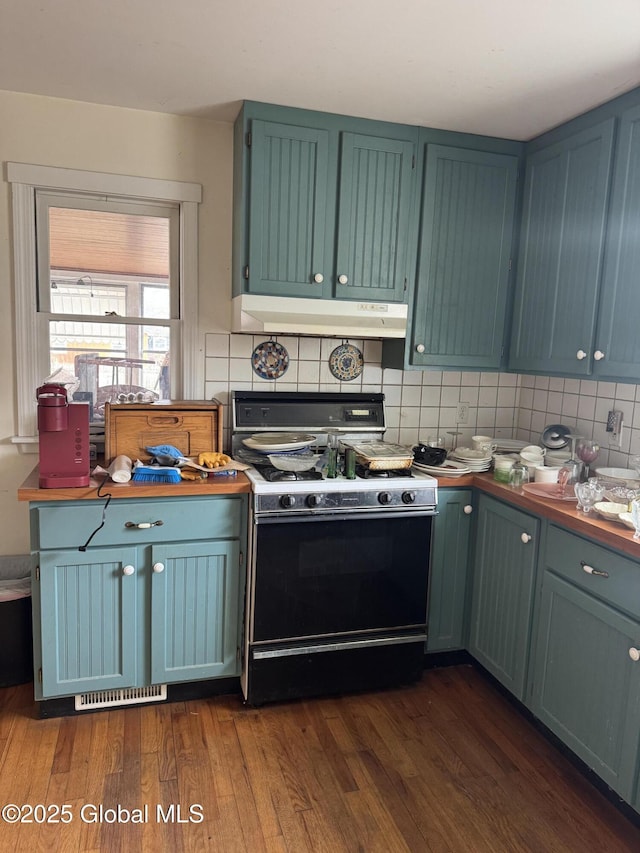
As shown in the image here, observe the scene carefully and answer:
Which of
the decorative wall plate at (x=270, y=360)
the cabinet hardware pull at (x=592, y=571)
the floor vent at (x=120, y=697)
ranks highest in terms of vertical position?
the decorative wall plate at (x=270, y=360)

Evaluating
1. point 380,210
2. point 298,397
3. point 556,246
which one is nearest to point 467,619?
point 298,397

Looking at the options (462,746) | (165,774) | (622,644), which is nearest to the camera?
(622,644)

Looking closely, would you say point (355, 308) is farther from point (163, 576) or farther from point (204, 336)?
point (163, 576)

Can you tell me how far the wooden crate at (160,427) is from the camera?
2.42m

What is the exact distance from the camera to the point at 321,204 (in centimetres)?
252

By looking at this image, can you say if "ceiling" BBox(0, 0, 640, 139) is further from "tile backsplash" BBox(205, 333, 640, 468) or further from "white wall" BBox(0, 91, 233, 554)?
A: "tile backsplash" BBox(205, 333, 640, 468)

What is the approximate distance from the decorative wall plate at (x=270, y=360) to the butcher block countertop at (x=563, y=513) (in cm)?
90

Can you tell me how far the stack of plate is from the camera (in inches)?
105

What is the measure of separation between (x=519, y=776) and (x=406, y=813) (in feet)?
1.49

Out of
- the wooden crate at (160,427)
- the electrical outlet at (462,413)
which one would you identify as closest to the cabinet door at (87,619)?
the wooden crate at (160,427)

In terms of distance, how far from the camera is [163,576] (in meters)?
2.26

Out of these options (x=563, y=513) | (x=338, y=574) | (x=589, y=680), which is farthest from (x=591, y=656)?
(x=338, y=574)

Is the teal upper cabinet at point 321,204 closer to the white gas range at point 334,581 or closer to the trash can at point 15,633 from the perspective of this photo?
the white gas range at point 334,581

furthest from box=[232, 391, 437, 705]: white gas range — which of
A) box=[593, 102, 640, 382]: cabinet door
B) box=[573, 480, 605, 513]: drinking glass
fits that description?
box=[593, 102, 640, 382]: cabinet door
